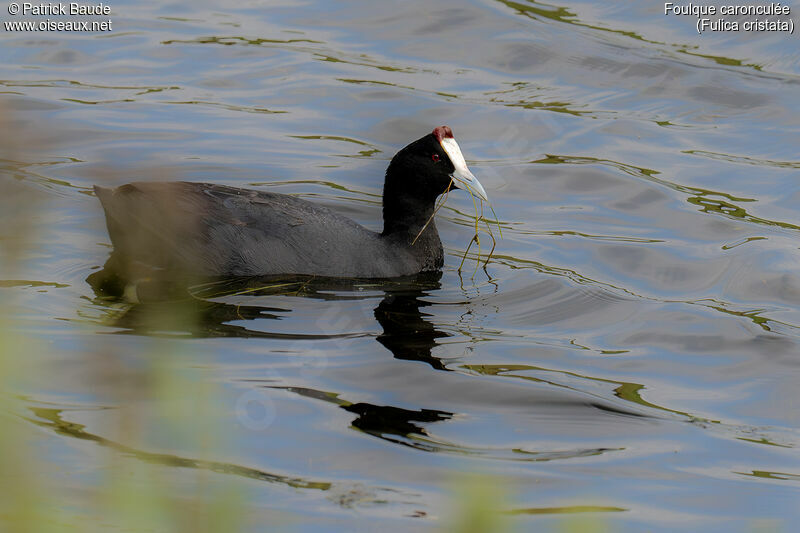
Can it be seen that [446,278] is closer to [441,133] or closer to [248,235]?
[441,133]

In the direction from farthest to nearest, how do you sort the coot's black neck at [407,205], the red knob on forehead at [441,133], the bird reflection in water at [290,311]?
the coot's black neck at [407,205], the red knob on forehead at [441,133], the bird reflection in water at [290,311]

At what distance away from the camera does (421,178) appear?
21.8 feet

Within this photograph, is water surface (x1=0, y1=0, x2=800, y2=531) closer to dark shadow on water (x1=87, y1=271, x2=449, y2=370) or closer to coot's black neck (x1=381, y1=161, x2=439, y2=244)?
dark shadow on water (x1=87, y1=271, x2=449, y2=370)

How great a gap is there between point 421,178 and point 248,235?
1.11m

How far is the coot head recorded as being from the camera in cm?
653

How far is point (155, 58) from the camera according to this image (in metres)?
10.3

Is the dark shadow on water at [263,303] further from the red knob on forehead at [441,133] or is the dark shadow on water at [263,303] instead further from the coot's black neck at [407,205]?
the red knob on forehead at [441,133]

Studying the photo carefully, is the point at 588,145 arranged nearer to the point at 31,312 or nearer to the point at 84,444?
the point at 31,312

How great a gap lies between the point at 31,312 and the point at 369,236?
196 centimetres

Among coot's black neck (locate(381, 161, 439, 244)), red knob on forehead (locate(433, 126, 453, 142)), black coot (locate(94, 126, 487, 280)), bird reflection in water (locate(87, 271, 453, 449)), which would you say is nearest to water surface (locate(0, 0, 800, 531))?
bird reflection in water (locate(87, 271, 453, 449))

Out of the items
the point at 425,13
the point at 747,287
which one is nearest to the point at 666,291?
the point at 747,287

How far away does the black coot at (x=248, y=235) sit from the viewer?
6.16m

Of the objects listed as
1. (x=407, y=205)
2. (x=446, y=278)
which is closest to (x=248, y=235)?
(x=407, y=205)

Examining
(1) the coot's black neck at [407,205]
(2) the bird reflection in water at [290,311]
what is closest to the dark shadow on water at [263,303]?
(2) the bird reflection in water at [290,311]
